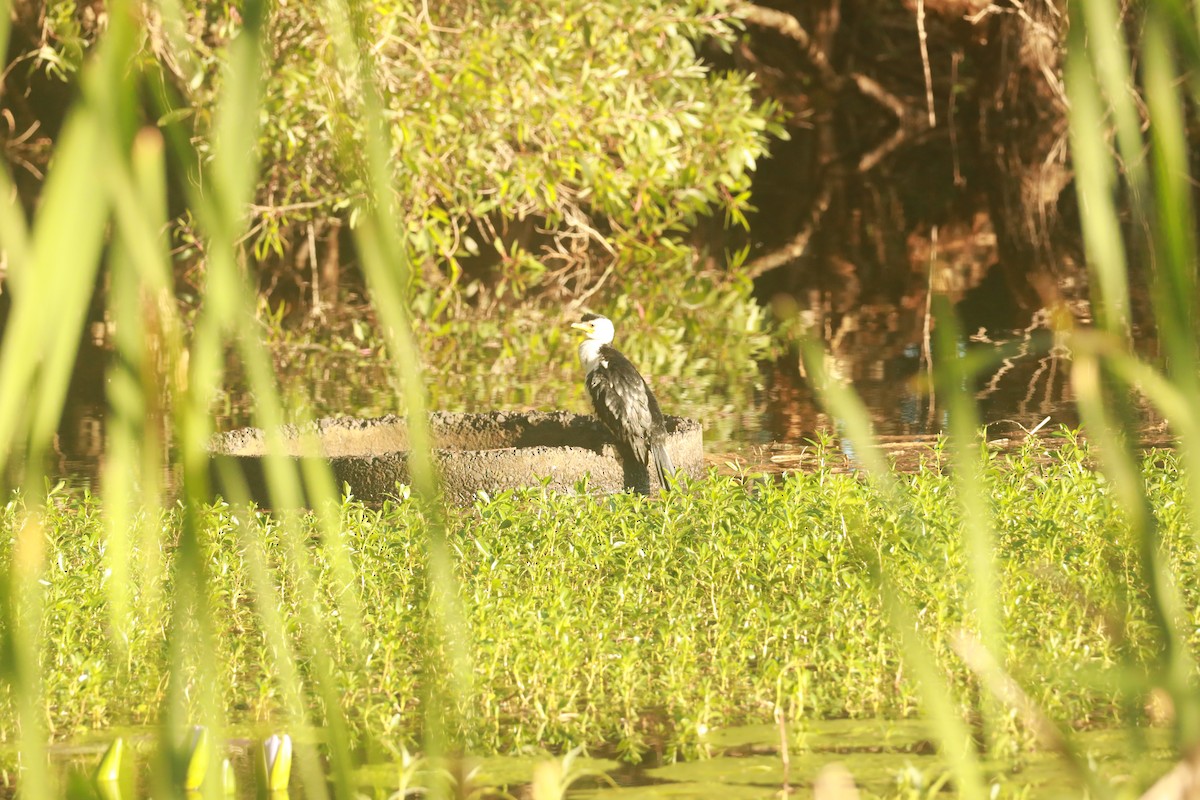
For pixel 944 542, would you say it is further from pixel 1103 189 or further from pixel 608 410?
pixel 1103 189

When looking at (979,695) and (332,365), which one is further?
(332,365)

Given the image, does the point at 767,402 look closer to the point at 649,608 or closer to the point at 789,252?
the point at 649,608

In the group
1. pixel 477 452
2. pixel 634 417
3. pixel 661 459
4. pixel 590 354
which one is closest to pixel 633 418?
pixel 634 417

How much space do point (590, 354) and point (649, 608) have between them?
124 inches

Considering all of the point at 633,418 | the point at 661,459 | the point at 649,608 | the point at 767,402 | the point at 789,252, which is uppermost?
the point at 789,252

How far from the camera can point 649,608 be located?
469cm

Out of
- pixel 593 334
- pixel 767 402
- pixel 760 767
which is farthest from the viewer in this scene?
pixel 767 402

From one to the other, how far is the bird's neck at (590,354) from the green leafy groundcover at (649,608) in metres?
1.92

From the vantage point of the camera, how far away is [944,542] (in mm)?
4621


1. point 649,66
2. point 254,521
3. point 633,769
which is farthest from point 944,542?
point 649,66

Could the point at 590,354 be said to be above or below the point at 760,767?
above

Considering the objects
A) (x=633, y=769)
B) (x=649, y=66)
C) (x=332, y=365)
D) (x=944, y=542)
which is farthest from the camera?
(x=649, y=66)

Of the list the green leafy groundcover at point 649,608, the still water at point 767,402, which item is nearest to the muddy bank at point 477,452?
the still water at point 767,402

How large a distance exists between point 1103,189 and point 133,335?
808 mm
